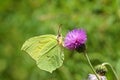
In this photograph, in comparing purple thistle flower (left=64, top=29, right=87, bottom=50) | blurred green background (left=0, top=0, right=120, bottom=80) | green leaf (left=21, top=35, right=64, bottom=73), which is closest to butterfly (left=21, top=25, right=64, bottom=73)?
green leaf (left=21, top=35, right=64, bottom=73)

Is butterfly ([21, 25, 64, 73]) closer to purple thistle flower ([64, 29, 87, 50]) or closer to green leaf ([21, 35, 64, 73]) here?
green leaf ([21, 35, 64, 73])

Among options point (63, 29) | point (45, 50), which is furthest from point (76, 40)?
point (63, 29)

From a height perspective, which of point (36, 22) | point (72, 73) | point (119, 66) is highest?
point (119, 66)

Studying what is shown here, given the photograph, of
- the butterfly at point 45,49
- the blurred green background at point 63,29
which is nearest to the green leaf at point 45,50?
the butterfly at point 45,49

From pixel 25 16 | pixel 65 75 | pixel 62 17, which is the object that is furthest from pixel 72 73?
pixel 25 16

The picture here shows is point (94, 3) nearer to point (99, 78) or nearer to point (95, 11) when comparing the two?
point (95, 11)

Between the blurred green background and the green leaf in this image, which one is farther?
the blurred green background
